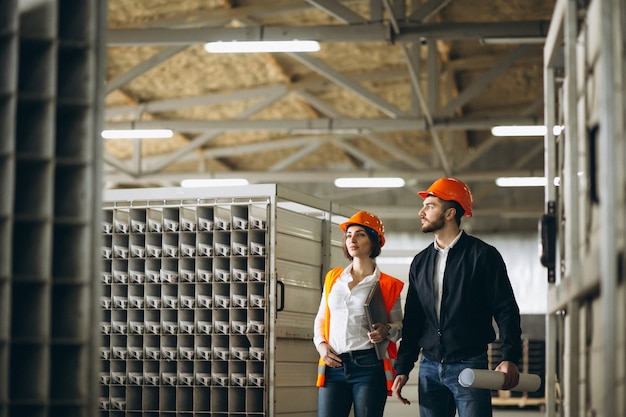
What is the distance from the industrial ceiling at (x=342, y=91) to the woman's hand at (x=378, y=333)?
6297mm

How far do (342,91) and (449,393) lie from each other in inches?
627

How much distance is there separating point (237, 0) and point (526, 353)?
9116mm

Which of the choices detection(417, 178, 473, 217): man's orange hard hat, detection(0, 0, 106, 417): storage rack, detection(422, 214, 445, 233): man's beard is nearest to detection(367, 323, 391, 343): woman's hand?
detection(422, 214, 445, 233): man's beard

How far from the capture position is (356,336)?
24.7ft

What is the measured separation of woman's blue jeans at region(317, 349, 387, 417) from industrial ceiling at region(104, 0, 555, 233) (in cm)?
650

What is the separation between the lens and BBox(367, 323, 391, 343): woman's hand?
7453 millimetres

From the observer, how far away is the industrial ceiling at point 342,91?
1381 centimetres

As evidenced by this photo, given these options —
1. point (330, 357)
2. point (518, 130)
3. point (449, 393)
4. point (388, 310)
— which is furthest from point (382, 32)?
point (449, 393)

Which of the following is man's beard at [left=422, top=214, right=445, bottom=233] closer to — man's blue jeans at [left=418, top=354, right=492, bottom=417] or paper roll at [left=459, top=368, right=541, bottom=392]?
man's blue jeans at [left=418, top=354, right=492, bottom=417]

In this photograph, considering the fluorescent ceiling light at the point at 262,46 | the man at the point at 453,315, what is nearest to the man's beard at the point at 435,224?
the man at the point at 453,315

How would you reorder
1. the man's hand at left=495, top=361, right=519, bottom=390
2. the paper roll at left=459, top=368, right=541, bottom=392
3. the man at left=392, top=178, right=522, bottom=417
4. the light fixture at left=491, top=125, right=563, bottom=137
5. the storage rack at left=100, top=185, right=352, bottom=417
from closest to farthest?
the paper roll at left=459, top=368, right=541, bottom=392, the man's hand at left=495, top=361, right=519, bottom=390, the man at left=392, top=178, right=522, bottom=417, the storage rack at left=100, top=185, right=352, bottom=417, the light fixture at left=491, top=125, right=563, bottom=137

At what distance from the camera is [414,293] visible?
6.93 meters

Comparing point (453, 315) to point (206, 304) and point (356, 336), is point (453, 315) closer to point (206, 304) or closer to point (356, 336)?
point (356, 336)

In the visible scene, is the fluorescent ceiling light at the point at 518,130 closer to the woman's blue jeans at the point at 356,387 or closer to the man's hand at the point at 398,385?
the woman's blue jeans at the point at 356,387
